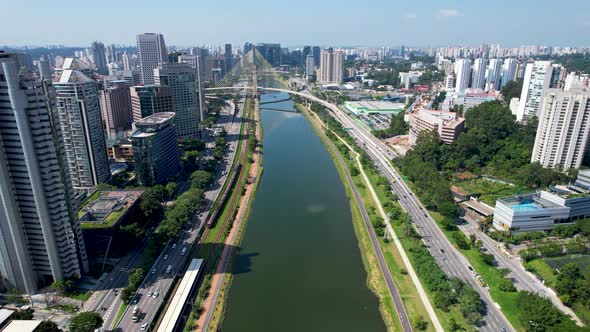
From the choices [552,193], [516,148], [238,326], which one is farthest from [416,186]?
[238,326]

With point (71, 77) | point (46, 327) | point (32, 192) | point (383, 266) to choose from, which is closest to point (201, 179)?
point (71, 77)

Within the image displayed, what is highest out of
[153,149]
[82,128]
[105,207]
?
[82,128]

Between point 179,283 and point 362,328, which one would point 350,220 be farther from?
point 179,283

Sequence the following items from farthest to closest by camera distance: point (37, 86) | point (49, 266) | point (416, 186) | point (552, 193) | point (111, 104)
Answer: point (111, 104) → point (416, 186) → point (552, 193) → point (49, 266) → point (37, 86)

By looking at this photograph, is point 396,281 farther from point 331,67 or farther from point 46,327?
point 331,67

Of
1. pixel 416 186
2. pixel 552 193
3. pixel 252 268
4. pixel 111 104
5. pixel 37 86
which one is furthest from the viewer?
pixel 111 104

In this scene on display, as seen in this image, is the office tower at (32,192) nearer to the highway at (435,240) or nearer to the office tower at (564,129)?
the highway at (435,240)
